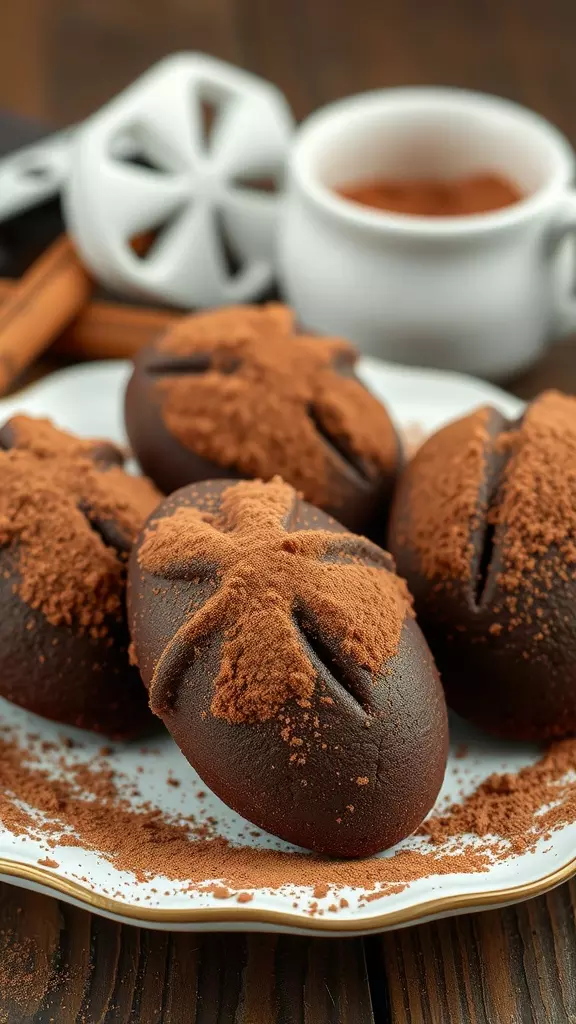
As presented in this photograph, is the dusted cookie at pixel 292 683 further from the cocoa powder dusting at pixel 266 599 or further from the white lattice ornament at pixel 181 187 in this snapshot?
the white lattice ornament at pixel 181 187

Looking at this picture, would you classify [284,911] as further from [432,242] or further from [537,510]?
[432,242]

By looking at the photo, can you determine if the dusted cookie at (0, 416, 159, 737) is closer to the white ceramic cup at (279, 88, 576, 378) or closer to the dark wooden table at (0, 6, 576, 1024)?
the dark wooden table at (0, 6, 576, 1024)

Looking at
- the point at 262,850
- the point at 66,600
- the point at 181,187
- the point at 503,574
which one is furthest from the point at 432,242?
the point at 262,850

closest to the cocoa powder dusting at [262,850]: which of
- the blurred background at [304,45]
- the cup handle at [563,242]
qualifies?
the cup handle at [563,242]

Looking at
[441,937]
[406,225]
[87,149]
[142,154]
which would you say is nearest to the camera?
[441,937]

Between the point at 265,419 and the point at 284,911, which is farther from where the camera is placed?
the point at 265,419

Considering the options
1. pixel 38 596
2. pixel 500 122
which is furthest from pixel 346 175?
pixel 38 596

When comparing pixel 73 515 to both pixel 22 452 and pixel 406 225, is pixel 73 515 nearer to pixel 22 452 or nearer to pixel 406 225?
pixel 22 452
